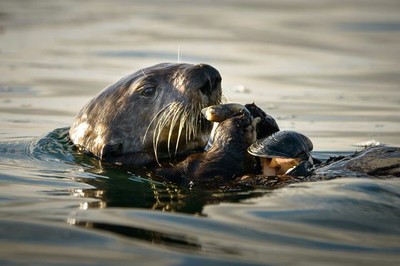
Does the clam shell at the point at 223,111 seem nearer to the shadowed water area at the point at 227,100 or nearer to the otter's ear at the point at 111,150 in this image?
the shadowed water area at the point at 227,100

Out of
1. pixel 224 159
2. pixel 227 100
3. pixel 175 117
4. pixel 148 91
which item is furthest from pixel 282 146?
pixel 227 100

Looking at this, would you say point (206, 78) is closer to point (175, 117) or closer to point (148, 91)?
point (175, 117)

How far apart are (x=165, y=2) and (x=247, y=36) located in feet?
15.3

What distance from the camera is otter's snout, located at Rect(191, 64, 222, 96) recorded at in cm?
686

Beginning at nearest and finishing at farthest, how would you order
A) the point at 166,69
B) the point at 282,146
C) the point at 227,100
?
the point at 282,146 < the point at 166,69 < the point at 227,100

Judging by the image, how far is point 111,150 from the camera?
7.21 meters

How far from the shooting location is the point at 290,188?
593 cm

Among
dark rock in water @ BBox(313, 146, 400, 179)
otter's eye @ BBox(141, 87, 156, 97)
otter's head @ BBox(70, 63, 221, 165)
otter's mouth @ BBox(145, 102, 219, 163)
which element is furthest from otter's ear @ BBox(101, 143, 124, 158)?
dark rock in water @ BBox(313, 146, 400, 179)

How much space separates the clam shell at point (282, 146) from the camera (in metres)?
6.27

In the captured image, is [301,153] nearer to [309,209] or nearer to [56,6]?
[309,209]

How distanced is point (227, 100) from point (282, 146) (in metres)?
3.19

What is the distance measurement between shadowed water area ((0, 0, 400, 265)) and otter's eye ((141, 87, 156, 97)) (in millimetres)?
662

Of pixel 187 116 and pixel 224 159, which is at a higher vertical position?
pixel 187 116

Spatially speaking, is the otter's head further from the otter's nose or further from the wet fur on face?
the wet fur on face
